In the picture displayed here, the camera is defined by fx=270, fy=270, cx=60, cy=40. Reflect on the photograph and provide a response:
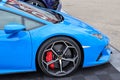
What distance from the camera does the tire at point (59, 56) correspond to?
3.90 meters

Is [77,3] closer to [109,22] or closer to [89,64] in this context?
[109,22]

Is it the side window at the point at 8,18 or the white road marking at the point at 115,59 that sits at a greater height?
the side window at the point at 8,18

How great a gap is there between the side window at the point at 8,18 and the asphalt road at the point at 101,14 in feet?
7.65

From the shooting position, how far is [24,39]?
148 inches

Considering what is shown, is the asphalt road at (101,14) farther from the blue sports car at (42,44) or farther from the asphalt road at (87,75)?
the blue sports car at (42,44)

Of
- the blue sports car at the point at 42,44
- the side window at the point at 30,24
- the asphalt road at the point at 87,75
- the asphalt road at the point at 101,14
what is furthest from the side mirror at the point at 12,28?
the asphalt road at the point at 101,14

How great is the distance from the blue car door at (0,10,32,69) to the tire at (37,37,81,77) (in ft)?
0.67

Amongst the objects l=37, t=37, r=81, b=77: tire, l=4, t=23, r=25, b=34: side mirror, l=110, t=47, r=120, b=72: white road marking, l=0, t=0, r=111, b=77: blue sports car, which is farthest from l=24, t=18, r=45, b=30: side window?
l=110, t=47, r=120, b=72: white road marking

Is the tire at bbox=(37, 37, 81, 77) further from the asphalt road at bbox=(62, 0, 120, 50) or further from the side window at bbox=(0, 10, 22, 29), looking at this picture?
the asphalt road at bbox=(62, 0, 120, 50)

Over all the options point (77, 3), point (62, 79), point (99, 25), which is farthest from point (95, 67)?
point (77, 3)

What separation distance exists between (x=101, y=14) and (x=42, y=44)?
208 inches

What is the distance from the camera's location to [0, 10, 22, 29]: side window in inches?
151

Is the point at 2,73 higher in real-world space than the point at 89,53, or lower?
lower

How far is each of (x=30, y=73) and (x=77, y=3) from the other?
744 cm
